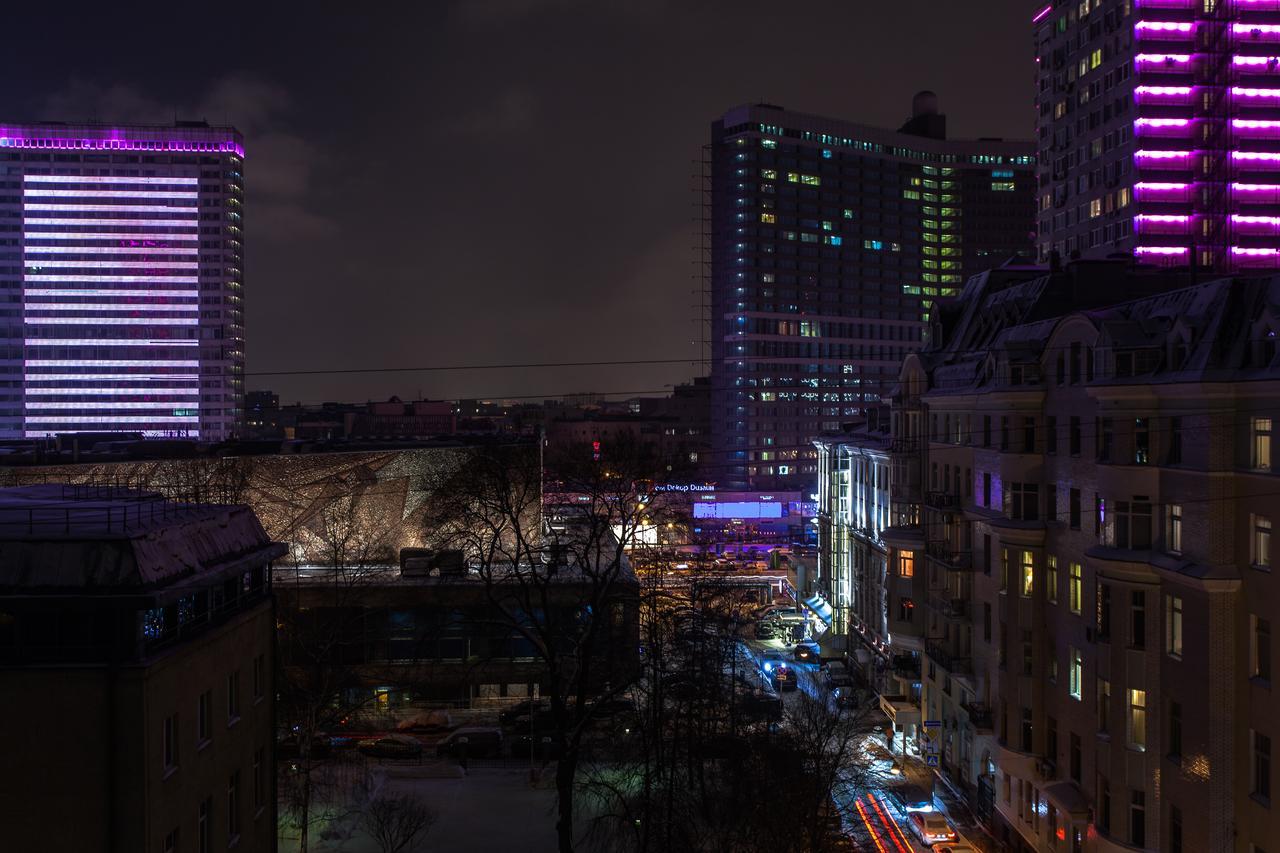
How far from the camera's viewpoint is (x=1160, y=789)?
2409cm

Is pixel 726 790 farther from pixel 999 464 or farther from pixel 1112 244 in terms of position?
pixel 1112 244

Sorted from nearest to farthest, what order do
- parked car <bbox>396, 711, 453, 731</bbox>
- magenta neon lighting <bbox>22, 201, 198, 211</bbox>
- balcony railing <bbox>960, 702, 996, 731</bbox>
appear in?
balcony railing <bbox>960, 702, 996, 731</bbox>, parked car <bbox>396, 711, 453, 731</bbox>, magenta neon lighting <bbox>22, 201, 198, 211</bbox>

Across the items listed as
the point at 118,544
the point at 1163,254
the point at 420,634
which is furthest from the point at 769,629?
the point at 118,544

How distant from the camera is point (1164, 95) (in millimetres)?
81812

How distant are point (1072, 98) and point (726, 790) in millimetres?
80482

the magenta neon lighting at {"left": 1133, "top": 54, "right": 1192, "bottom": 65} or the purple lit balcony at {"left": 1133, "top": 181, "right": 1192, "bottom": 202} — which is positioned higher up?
the magenta neon lighting at {"left": 1133, "top": 54, "right": 1192, "bottom": 65}

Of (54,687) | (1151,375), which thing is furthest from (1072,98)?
(54,687)

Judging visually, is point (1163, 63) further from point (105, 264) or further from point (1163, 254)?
point (105, 264)

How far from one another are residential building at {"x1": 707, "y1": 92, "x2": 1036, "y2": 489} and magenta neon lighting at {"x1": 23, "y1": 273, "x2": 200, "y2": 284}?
82.3 m

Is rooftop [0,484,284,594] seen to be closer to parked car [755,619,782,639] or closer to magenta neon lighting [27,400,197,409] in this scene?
parked car [755,619,782,639]

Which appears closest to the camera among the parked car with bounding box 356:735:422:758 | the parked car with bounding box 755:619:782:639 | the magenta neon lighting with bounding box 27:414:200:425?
the parked car with bounding box 356:735:422:758

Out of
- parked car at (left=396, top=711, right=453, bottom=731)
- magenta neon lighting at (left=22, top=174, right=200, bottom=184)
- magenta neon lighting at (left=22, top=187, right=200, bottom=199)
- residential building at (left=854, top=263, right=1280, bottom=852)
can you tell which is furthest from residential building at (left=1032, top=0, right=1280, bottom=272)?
magenta neon lighting at (left=22, top=174, right=200, bottom=184)

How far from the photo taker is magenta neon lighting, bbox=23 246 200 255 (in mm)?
152625

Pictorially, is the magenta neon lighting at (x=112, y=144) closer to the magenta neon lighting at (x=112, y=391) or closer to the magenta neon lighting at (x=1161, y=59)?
the magenta neon lighting at (x=112, y=391)
